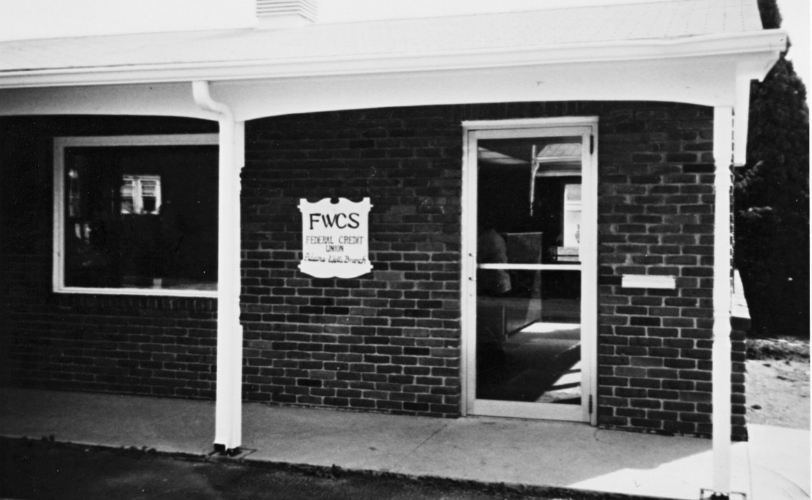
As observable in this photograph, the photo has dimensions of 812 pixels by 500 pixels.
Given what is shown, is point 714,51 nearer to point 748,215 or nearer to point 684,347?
point 684,347

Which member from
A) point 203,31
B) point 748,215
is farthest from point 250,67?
point 748,215

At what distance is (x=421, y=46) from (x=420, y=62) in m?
0.52

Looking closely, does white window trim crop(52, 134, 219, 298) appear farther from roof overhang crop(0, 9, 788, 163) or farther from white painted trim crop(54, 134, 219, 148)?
roof overhang crop(0, 9, 788, 163)

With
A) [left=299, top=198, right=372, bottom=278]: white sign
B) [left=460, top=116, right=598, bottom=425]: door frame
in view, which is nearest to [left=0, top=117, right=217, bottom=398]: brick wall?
[left=299, top=198, right=372, bottom=278]: white sign

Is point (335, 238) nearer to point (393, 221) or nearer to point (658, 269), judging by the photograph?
point (393, 221)

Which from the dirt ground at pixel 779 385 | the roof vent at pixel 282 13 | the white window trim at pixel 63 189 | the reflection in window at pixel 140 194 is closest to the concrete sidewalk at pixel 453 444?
the white window trim at pixel 63 189

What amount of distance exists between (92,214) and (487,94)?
439cm

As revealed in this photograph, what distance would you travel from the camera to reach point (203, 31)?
893 centimetres

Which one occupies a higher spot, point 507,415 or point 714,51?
point 714,51

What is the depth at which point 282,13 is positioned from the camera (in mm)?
8500

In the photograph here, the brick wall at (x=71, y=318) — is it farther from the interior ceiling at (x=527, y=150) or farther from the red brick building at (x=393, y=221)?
the interior ceiling at (x=527, y=150)

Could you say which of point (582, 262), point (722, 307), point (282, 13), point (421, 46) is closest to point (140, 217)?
point (282, 13)

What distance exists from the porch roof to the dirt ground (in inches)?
145

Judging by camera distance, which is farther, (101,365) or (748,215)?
(748,215)
